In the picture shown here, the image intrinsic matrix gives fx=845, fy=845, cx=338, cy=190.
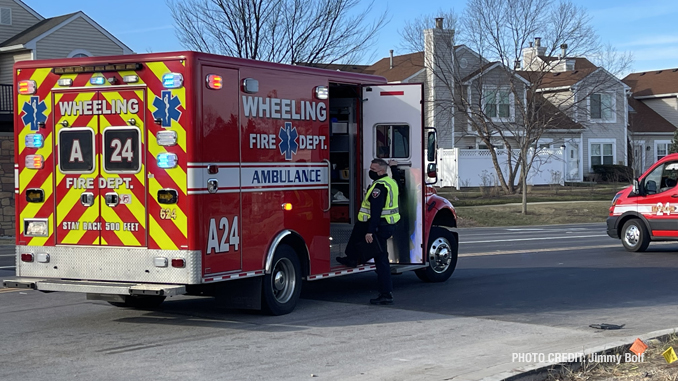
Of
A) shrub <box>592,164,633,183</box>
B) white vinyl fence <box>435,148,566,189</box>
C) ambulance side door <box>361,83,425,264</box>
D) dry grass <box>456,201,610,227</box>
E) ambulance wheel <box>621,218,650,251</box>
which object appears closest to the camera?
ambulance side door <box>361,83,425,264</box>

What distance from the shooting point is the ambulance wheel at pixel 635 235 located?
17109 millimetres

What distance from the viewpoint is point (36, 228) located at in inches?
364

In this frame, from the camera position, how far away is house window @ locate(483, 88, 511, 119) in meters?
39.7

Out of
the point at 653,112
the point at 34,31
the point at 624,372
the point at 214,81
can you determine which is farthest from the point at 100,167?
the point at 653,112

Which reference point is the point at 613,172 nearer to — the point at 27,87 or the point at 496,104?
the point at 496,104

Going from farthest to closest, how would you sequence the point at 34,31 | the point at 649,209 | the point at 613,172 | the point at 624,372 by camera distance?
the point at 613,172
the point at 34,31
the point at 649,209
the point at 624,372

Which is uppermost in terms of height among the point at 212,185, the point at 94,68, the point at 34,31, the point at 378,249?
the point at 34,31

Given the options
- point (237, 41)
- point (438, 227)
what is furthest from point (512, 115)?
point (438, 227)

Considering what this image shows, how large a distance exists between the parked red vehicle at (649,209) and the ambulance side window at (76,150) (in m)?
11.5

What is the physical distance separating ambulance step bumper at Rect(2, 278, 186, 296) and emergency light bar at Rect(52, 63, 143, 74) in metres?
2.23

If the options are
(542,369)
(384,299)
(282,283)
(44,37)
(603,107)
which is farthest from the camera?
(603,107)

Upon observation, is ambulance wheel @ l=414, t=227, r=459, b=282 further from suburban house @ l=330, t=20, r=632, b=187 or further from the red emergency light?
suburban house @ l=330, t=20, r=632, b=187

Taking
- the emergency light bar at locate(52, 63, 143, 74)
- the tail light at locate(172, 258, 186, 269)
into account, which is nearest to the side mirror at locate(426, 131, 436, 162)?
the tail light at locate(172, 258, 186, 269)

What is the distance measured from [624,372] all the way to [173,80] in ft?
16.6
